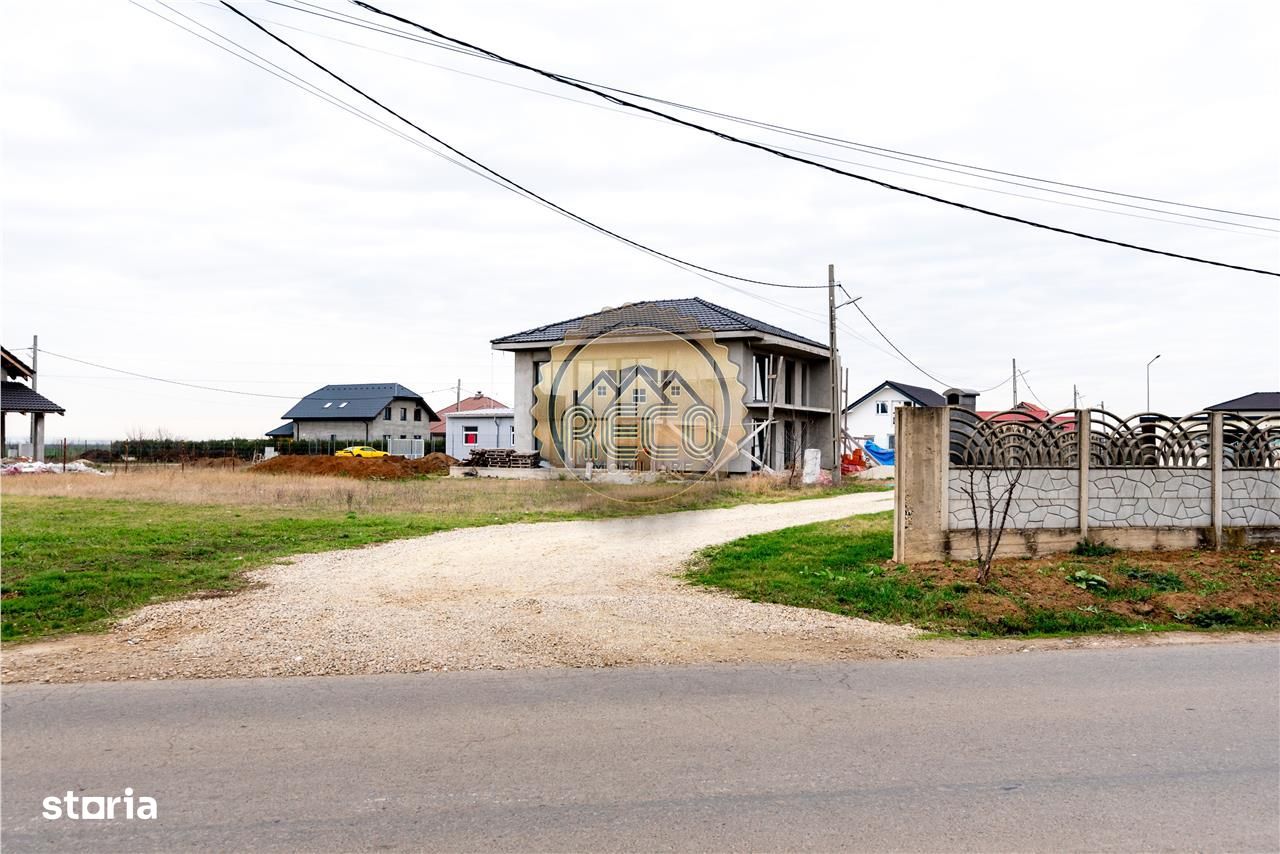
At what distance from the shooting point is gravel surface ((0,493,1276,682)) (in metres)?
7.57

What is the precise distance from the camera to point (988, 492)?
1158 centimetres

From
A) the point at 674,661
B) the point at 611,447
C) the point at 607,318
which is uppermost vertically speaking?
the point at 607,318

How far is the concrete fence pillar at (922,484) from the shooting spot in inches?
458

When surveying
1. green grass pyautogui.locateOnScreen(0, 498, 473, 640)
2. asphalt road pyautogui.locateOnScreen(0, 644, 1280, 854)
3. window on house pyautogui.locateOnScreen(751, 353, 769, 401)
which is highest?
window on house pyautogui.locateOnScreen(751, 353, 769, 401)

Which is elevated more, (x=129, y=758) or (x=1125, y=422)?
(x=1125, y=422)

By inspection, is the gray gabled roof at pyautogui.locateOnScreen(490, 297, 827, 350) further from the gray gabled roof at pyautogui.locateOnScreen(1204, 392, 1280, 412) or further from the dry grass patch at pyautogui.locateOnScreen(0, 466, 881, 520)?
the gray gabled roof at pyautogui.locateOnScreen(1204, 392, 1280, 412)

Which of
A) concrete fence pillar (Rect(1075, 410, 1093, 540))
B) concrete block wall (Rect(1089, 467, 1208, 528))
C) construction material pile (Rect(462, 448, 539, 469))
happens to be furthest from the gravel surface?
construction material pile (Rect(462, 448, 539, 469))

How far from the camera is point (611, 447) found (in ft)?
88.8

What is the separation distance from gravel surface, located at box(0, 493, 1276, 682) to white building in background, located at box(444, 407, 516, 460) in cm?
4010

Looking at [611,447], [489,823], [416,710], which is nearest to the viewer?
[489,823]

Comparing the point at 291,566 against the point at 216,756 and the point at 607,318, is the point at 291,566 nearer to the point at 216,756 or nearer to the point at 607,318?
the point at 216,756

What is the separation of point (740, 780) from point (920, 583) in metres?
6.48

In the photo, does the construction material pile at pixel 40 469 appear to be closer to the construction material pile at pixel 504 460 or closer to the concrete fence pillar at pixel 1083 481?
the construction material pile at pixel 504 460

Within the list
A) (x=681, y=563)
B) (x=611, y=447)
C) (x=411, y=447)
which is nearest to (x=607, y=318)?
(x=611, y=447)
